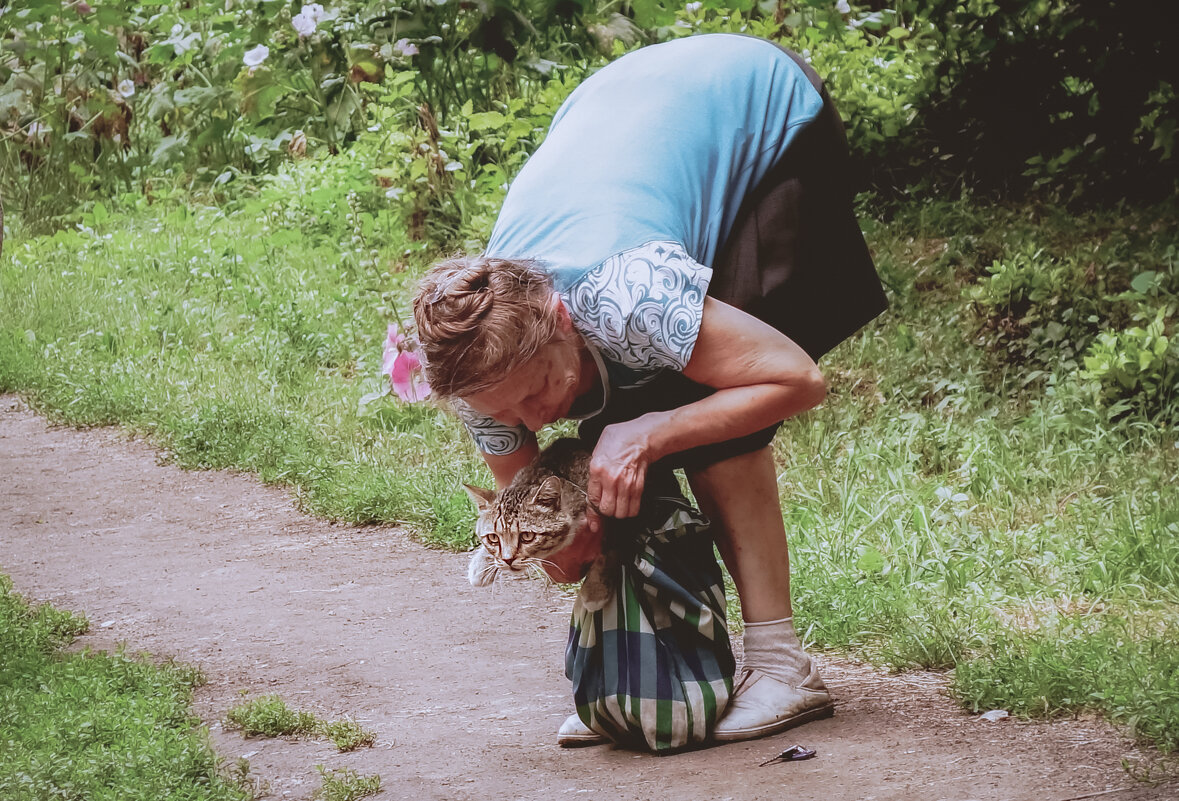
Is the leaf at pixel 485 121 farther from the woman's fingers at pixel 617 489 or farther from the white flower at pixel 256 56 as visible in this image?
the woman's fingers at pixel 617 489

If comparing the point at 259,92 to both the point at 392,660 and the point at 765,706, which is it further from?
the point at 765,706

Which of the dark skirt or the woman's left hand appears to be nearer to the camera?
the woman's left hand

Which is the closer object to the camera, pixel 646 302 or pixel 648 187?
pixel 646 302

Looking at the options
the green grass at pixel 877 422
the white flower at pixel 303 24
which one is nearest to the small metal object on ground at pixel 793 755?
the green grass at pixel 877 422

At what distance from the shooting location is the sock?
122 inches

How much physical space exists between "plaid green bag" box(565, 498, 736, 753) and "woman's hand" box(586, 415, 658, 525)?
211 millimetres

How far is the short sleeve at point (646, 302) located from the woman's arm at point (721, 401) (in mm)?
63

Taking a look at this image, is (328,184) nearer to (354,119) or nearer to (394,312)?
Result: (354,119)

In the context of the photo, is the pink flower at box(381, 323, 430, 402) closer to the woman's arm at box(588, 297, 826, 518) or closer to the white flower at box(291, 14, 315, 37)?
the woman's arm at box(588, 297, 826, 518)

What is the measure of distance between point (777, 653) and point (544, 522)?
0.64 metres

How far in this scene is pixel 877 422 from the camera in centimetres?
546

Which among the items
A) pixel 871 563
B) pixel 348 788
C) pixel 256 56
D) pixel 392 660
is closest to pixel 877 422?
pixel 871 563

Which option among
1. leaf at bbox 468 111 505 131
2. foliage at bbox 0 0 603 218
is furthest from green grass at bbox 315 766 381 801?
foliage at bbox 0 0 603 218

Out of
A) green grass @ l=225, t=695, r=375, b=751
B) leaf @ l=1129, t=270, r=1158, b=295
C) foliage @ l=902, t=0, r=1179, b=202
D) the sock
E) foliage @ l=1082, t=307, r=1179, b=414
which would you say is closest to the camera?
the sock
